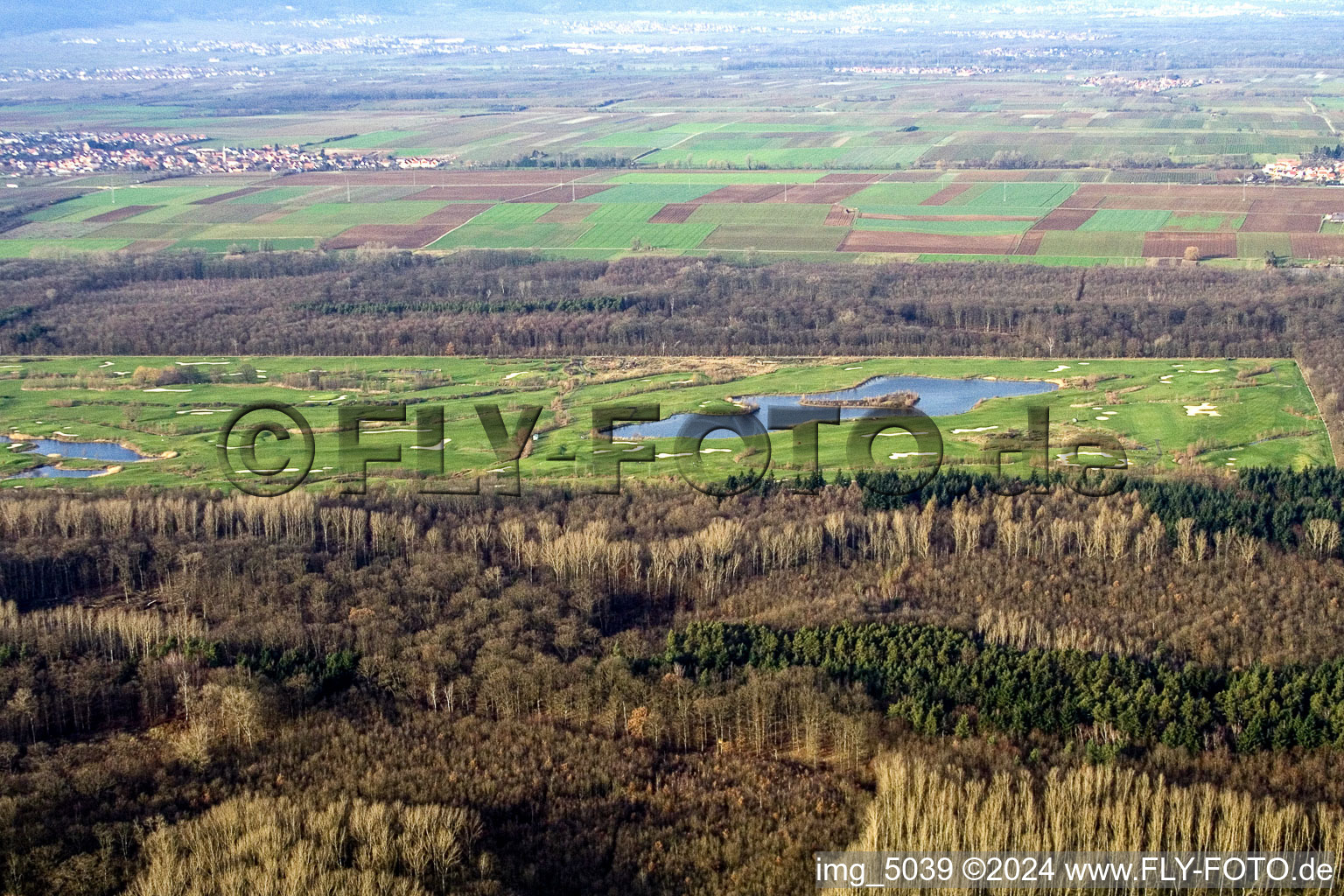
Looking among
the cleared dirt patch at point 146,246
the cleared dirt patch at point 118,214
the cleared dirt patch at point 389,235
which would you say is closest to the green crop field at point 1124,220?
the cleared dirt patch at point 389,235

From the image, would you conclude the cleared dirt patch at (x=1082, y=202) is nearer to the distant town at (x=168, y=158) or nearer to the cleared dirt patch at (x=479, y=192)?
the cleared dirt patch at (x=479, y=192)

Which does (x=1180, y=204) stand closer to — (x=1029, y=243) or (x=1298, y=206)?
(x=1298, y=206)

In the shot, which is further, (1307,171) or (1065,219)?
(1307,171)

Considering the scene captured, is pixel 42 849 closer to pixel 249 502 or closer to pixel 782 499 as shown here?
pixel 249 502

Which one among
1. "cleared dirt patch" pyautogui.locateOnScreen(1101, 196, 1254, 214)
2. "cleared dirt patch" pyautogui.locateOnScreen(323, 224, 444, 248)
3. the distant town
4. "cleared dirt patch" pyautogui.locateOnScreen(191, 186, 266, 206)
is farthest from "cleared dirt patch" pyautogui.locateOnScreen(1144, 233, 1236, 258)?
"cleared dirt patch" pyautogui.locateOnScreen(191, 186, 266, 206)

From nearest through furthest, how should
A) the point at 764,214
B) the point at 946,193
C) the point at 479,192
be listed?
the point at 764,214, the point at 946,193, the point at 479,192

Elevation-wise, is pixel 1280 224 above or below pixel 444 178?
below

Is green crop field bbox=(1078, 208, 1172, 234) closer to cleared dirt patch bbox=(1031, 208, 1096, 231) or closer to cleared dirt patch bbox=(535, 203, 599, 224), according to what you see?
cleared dirt patch bbox=(1031, 208, 1096, 231)

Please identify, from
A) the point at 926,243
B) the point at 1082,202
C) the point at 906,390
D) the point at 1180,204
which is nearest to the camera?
the point at 906,390

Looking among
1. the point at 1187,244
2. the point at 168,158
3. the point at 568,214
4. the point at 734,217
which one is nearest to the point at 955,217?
the point at 734,217
